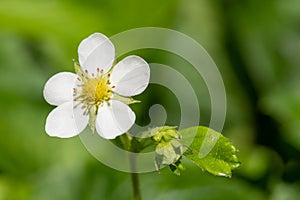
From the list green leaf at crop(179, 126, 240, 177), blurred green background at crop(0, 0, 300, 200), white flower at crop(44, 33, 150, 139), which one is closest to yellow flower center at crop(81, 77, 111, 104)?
white flower at crop(44, 33, 150, 139)

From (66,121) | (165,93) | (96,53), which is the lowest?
(66,121)

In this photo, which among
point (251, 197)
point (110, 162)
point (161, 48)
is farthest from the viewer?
point (161, 48)

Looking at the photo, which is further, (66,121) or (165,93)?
(165,93)

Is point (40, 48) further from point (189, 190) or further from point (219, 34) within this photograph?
point (189, 190)

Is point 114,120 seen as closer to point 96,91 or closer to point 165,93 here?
point 96,91

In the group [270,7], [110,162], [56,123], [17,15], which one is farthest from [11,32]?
[56,123]

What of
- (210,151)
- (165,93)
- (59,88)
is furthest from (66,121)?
(165,93)

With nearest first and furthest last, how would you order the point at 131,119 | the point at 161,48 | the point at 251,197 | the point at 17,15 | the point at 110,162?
the point at 131,119, the point at 251,197, the point at 110,162, the point at 17,15, the point at 161,48
